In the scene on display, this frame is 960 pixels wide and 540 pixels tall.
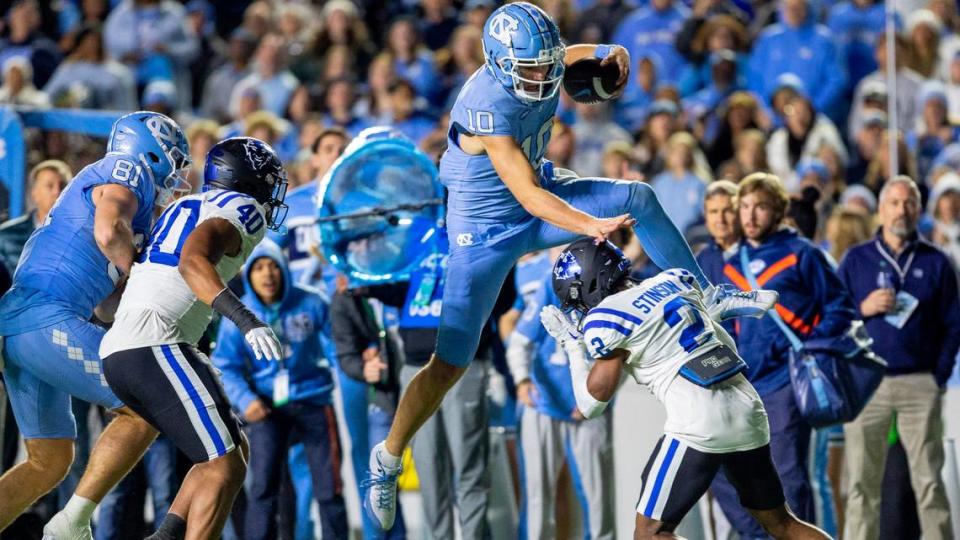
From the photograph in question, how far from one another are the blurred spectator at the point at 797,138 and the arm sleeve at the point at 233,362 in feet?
16.0

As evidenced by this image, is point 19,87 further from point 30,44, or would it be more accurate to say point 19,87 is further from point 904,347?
point 904,347

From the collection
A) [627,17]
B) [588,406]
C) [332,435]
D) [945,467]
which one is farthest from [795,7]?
[588,406]

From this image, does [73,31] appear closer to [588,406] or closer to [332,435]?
[332,435]

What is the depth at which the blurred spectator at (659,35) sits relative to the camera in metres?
14.0

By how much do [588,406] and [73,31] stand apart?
1065 cm

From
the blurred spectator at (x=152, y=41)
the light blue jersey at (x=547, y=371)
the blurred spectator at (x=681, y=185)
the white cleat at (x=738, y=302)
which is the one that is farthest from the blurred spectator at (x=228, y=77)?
the white cleat at (x=738, y=302)

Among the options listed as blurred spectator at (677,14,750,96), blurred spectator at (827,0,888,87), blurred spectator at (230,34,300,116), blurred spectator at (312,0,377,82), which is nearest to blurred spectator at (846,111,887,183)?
blurred spectator at (827,0,888,87)

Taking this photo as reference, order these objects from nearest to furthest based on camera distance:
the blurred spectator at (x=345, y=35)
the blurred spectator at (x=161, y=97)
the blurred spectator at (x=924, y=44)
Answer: the blurred spectator at (x=924, y=44) < the blurred spectator at (x=161, y=97) < the blurred spectator at (x=345, y=35)

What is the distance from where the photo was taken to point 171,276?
6578 mm

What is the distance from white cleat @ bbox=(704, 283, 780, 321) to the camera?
6918mm

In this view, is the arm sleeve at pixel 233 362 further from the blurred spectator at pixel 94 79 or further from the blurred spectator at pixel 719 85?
the blurred spectator at pixel 94 79

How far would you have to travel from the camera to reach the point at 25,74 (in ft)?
42.6

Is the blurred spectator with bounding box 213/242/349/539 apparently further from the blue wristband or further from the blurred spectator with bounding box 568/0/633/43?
the blurred spectator with bounding box 568/0/633/43

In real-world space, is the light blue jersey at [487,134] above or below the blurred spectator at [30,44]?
below
